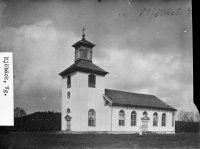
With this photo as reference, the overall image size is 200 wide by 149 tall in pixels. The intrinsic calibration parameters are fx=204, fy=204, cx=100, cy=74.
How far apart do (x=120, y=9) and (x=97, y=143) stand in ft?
13.8

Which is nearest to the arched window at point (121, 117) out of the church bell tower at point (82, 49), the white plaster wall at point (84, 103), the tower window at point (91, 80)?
the white plaster wall at point (84, 103)

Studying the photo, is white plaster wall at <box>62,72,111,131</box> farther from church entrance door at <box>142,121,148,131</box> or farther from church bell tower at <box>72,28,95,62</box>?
church entrance door at <box>142,121,148,131</box>

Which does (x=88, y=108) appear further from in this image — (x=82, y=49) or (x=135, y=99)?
(x=82, y=49)

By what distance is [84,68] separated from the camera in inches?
271

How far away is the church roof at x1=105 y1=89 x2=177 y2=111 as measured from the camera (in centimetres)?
675

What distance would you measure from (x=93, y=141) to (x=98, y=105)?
1159 mm

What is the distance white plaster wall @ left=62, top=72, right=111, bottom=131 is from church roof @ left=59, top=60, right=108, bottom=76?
16 centimetres

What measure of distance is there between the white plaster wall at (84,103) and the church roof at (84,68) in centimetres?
16

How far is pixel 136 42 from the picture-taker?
6.54 metres

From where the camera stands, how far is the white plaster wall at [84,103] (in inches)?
261

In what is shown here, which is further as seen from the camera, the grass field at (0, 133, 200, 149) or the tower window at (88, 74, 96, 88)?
the tower window at (88, 74, 96, 88)

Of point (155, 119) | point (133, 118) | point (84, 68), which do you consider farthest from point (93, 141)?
point (155, 119)

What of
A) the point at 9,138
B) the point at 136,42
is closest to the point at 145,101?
the point at 136,42

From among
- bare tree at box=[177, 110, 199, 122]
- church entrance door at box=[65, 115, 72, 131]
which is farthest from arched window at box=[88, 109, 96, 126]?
bare tree at box=[177, 110, 199, 122]
